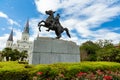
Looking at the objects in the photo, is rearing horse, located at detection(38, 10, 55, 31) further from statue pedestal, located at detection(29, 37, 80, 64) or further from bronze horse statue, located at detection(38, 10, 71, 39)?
statue pedestal, located at detection(29, 37, 80, 64)

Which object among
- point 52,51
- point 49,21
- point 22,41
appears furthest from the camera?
point 22,41

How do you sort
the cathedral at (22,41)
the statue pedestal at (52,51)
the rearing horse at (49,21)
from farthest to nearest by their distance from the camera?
the cathedral at (22,41) → the rearing horse at (49,21) → the statue pedestal at (52,51)

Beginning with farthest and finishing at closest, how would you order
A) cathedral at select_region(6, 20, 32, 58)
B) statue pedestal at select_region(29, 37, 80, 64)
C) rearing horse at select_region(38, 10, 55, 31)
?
cathedral at select_region(6, 20, 32, 58), rearing horse at select_region(38, 10, 55, 31), statue pedestal at select_region(29, 37, 80, 64)

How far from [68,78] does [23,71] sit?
2.36m

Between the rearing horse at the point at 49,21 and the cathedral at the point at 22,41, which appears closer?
the rearing horse at the point at 49,21

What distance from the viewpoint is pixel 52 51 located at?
562 inches

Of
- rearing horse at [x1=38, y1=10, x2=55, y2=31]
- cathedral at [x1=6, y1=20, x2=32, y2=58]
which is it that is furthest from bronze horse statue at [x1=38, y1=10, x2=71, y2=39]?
cathedral at [x1=6, y1=20, x2=32, y2=58]

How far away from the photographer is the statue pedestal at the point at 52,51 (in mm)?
13750

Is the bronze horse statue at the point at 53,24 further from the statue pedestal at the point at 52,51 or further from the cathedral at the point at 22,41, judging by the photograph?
the cathedral at the point at 22,41

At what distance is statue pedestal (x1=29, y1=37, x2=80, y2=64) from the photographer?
13750 mm

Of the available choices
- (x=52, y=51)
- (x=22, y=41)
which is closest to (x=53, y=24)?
(x=52, y=51)

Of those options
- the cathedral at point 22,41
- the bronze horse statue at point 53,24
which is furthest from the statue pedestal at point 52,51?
the cathedral at point 22,41

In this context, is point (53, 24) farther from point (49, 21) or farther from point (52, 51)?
point (52, 51)

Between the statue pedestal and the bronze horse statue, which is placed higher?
the bronze horse statue
